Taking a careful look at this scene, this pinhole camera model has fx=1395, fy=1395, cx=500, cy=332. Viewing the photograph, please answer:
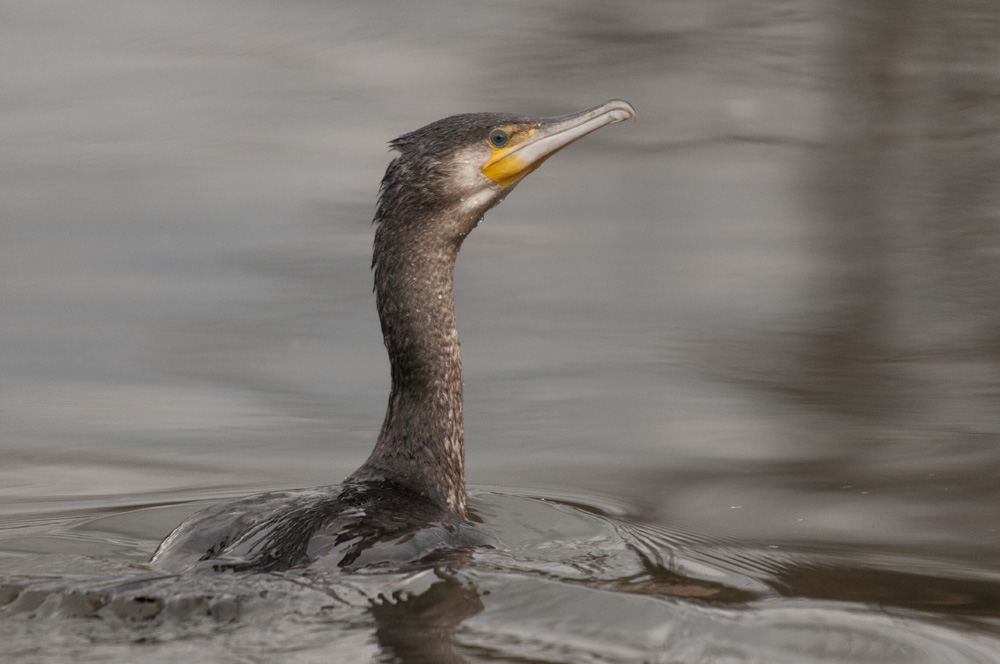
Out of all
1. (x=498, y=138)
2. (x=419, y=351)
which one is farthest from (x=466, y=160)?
(x=419, y=351)

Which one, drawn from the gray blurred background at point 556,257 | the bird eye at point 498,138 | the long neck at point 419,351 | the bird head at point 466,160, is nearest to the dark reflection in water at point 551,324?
the gray blurred background at point 556,257

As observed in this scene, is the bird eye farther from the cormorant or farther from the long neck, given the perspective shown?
the long neck

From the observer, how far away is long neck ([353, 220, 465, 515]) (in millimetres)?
4434

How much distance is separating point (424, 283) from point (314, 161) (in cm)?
423

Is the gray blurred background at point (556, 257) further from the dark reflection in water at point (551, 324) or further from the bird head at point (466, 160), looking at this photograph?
the bird head at point (466, 160)

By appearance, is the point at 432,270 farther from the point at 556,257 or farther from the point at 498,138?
the point at 556,257

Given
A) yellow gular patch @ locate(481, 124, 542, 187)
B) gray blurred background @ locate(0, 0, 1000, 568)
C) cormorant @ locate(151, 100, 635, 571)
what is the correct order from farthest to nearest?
gray blurred background @ locate(0, 0, 1000, 568)
yellow gular patch @ locate(481, 124, 542, 187)
cormorant @ locate(151, 100, 635, 571)

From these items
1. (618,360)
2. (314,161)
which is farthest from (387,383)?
(314,161)

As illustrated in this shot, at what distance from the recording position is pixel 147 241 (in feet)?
24.9

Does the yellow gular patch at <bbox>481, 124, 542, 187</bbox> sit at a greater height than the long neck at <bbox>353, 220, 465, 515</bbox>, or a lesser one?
greater

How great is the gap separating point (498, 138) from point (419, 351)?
743mm

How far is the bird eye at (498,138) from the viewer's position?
14.9ft

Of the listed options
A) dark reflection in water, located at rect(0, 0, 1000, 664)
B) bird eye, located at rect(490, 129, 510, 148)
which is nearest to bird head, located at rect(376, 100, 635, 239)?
bird eye, located at rect(490, 129, 510, 148)

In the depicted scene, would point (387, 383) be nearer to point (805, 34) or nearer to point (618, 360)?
point (618, 360)
